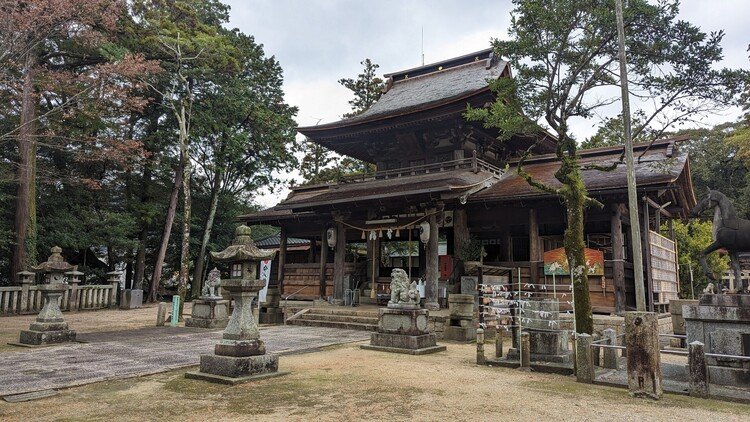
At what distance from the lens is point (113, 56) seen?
20344mm

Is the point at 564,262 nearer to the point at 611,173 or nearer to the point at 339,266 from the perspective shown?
the point at 611,173

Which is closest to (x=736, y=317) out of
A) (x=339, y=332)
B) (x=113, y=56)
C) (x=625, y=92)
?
(x=625, y=92)

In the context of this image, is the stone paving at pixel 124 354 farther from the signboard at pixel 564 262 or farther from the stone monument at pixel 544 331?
the signboard at pixel 564 262

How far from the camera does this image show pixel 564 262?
13953 mm

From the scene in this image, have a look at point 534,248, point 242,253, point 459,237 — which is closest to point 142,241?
point 459,237

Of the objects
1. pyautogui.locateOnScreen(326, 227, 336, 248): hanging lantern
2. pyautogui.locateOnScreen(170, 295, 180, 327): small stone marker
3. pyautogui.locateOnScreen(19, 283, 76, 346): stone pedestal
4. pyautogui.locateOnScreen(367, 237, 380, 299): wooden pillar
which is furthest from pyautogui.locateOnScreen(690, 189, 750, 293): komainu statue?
pyautogui.locateOnScreen(170, 295, 180, 327): small stone marker

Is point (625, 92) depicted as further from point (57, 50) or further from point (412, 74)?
point (57, 50)

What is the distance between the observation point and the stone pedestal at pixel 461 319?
1238 cm

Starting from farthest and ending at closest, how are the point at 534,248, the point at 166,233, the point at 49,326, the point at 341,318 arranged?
the point at 166,233
the point at 341,318
the point at 534,248
the point at 49,326

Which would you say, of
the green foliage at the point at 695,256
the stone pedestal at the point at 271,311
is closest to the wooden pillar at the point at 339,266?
the stone pedestal at the point at 271,311

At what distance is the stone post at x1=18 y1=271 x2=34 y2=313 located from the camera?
18062 millimetres

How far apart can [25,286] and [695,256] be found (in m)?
31.5

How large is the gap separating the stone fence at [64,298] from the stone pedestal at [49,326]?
622cm

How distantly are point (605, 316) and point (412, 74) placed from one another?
16.4m
